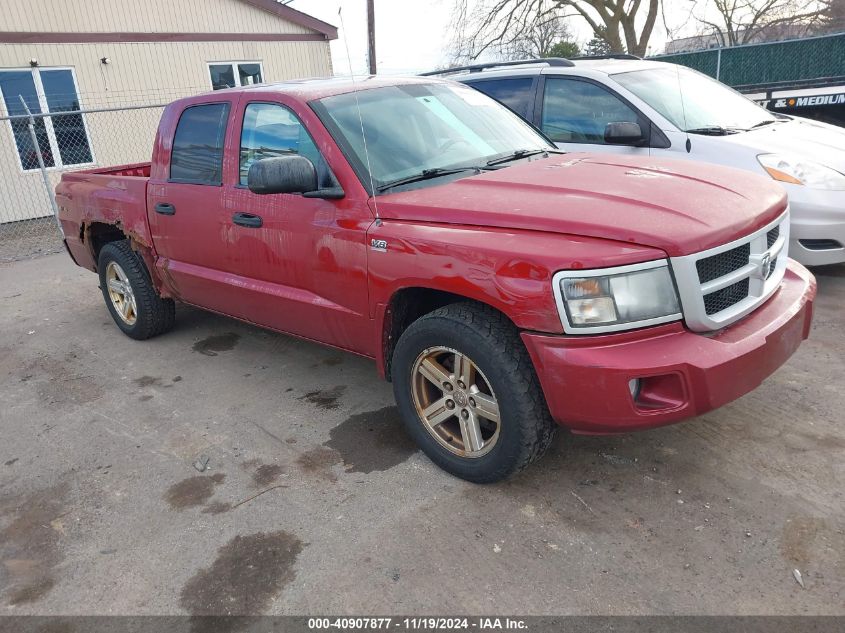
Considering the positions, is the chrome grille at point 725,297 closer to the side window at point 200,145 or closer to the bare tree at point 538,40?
the side window at point 200,145

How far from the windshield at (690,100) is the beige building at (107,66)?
8372 mm

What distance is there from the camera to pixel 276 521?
301 centimetres

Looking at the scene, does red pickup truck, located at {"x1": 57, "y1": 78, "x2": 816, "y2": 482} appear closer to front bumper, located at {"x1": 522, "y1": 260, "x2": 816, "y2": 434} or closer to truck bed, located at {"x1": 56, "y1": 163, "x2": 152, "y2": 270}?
front bumper, located at {"x1": 522, "y1": 260, "x2": 816, "y2": 434}

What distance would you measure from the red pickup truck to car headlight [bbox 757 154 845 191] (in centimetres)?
204

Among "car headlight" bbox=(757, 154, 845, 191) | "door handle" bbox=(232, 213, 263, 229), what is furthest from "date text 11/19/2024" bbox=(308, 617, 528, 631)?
"car headlight" bbox=(757, 154, 845, 191)

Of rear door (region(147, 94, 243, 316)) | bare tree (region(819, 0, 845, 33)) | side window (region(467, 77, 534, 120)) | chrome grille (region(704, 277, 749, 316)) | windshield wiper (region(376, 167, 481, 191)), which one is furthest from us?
bare tree (region(819, 0, 845, 33))

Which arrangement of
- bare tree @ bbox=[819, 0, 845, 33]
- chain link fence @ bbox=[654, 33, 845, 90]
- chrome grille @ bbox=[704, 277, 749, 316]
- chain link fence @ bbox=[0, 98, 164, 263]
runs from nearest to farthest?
chrome grille @ bbox=[704, 277, 749, 316]
chain link fence @ bbox=[0, 98, 164, 263]
chain link fence @ bbox=[654, 33, 845, 90]
bare tree @ bbox=[819, 0, 845, 33]

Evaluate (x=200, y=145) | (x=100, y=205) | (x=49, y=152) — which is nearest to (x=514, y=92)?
(x=200, y=145)

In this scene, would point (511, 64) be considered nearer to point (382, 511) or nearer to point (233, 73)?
point (382, 511)

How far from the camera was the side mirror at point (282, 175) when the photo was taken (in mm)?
3234

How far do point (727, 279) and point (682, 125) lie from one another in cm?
338

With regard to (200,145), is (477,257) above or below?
below

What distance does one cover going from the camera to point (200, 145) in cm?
432

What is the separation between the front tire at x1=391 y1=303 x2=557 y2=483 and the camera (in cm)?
279
